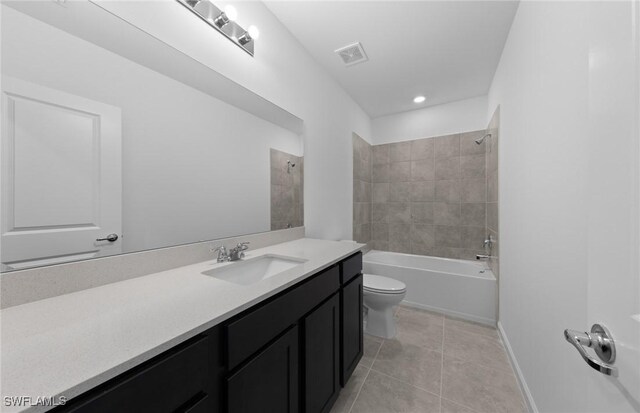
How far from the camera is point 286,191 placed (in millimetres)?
1781

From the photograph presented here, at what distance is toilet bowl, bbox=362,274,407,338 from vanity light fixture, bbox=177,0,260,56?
1973mm

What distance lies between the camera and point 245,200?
1.47m

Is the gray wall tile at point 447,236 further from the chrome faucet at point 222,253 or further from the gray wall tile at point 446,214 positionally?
the chrome faucet at point 222,253

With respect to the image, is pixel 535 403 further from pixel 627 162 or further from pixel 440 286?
pixel 627 162

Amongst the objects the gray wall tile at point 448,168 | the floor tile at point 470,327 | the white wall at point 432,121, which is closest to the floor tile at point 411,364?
the floor tile at point 470,327

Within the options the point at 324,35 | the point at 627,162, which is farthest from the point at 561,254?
the point at 324,35

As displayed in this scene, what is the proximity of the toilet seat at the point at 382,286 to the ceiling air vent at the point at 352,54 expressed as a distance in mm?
2059

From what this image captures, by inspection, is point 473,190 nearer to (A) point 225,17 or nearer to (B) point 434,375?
(B) point 434,375

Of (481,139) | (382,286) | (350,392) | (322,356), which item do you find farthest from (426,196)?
(322,356)

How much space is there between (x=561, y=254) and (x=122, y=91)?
1927 millimetres

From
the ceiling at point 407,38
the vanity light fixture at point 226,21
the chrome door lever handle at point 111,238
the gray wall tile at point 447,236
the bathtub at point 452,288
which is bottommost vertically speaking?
the bathtub at point 452,288

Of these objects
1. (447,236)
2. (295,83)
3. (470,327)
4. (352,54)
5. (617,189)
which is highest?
(352,54)

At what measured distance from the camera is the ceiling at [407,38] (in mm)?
1595

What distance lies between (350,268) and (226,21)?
5.23 feet
